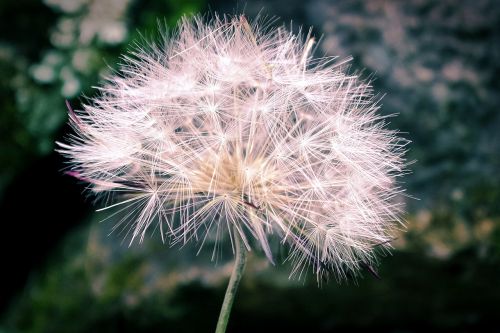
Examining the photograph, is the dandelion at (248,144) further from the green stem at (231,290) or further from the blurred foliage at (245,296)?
the blurred foliage at (245,296)

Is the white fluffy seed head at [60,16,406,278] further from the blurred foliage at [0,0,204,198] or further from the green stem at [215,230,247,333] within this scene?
the blurred foliage at [0,0,204,198]

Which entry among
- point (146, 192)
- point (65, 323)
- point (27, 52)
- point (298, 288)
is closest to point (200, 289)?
point (298, 288)

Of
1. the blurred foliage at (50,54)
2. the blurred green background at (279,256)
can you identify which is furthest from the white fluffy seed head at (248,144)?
the blurred foliage at (50,54)

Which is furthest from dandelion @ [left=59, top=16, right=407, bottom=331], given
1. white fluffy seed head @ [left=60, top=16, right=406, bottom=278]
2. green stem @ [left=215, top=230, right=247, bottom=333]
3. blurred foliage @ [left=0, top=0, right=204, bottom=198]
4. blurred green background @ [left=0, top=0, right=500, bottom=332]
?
blurred foliage @ [left=0, top=0, right=204, bottom=198]

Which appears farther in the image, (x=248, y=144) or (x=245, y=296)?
(x=245, y=296)

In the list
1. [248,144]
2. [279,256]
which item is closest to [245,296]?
[279,256]

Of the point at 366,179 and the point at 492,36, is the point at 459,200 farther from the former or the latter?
the point at 366,179

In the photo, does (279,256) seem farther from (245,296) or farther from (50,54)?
(50,54)
